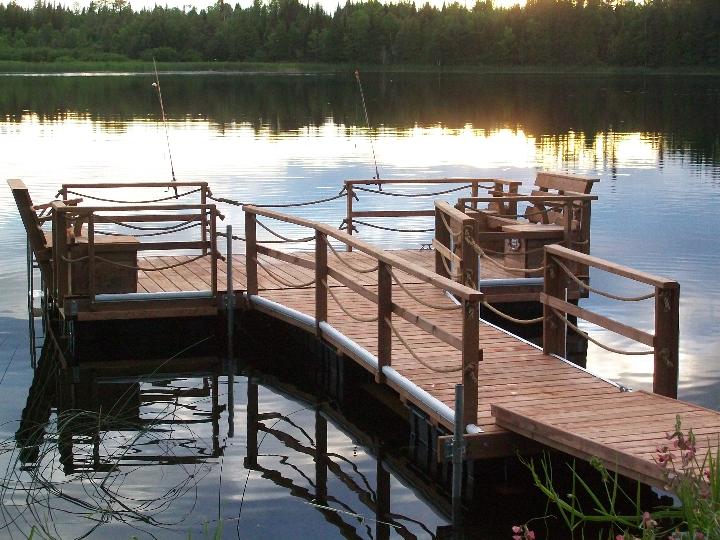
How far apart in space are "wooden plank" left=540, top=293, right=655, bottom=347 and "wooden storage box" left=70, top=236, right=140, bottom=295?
424cm

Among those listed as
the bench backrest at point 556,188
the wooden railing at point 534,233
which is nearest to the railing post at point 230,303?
the wooden railing at point 534,233

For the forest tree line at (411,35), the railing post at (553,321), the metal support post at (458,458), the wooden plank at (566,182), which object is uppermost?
the forest tree line at (411,35)

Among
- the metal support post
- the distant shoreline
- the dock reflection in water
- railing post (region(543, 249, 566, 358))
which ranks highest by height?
the distant shoreline

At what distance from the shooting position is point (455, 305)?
418 inches

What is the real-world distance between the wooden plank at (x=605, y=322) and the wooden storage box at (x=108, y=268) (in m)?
4.24

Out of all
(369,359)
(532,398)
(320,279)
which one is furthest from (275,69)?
(532,398)

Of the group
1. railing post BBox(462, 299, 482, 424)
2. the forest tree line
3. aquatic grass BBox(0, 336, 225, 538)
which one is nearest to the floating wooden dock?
railing post BBox(462, 299, 482, 424)

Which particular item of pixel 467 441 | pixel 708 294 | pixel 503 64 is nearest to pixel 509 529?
pixel 467 441

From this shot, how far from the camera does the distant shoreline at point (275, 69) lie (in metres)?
99.1

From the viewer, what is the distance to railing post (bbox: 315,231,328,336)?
Answer: 426 inches

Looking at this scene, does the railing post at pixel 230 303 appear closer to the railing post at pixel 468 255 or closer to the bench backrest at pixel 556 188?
the railing post at pixel 468 255

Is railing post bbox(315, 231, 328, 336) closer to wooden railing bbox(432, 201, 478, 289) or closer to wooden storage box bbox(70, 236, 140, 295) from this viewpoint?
wooden railing bbox(432, 201, 478, 289)

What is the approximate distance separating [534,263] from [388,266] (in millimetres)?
4119

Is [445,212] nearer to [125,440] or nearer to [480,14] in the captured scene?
[125,440]
